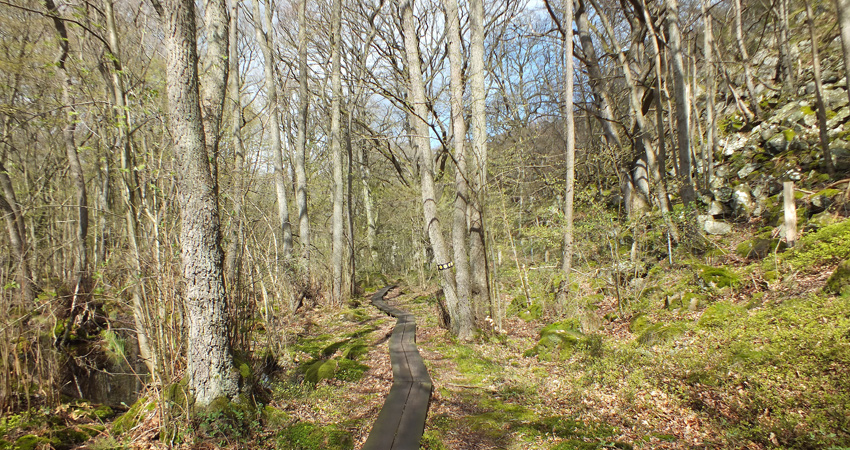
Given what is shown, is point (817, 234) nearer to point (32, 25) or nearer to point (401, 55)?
point (401, 55)

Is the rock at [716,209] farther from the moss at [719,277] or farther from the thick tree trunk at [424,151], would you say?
the thick tree trunk at [424,151]

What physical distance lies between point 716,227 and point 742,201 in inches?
31.0

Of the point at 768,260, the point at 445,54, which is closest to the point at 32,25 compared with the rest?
the point at 445,54

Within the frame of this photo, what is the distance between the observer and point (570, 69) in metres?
8.88

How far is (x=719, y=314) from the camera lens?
4.98 m

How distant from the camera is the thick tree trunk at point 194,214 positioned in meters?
3.83

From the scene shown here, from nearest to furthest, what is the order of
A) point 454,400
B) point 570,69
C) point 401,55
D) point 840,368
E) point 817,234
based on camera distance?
1. point 840,368
2. point 454,400
3. point 817,234
4. point 570,69
5. point 401,55

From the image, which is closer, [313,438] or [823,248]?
[313,438]

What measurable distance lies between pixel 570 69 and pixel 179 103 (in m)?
8.17

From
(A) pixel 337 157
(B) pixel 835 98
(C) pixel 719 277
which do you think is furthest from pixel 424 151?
(B) pixel 835 98

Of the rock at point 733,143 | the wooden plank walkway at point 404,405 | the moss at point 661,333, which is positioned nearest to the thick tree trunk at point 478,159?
the wooden plank walkway at point 404,405

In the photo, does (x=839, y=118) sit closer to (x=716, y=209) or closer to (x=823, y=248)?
(x=716, y=209)

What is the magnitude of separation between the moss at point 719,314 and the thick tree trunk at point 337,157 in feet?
29.6

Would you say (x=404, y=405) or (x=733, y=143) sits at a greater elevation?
(x=733, y=143)
